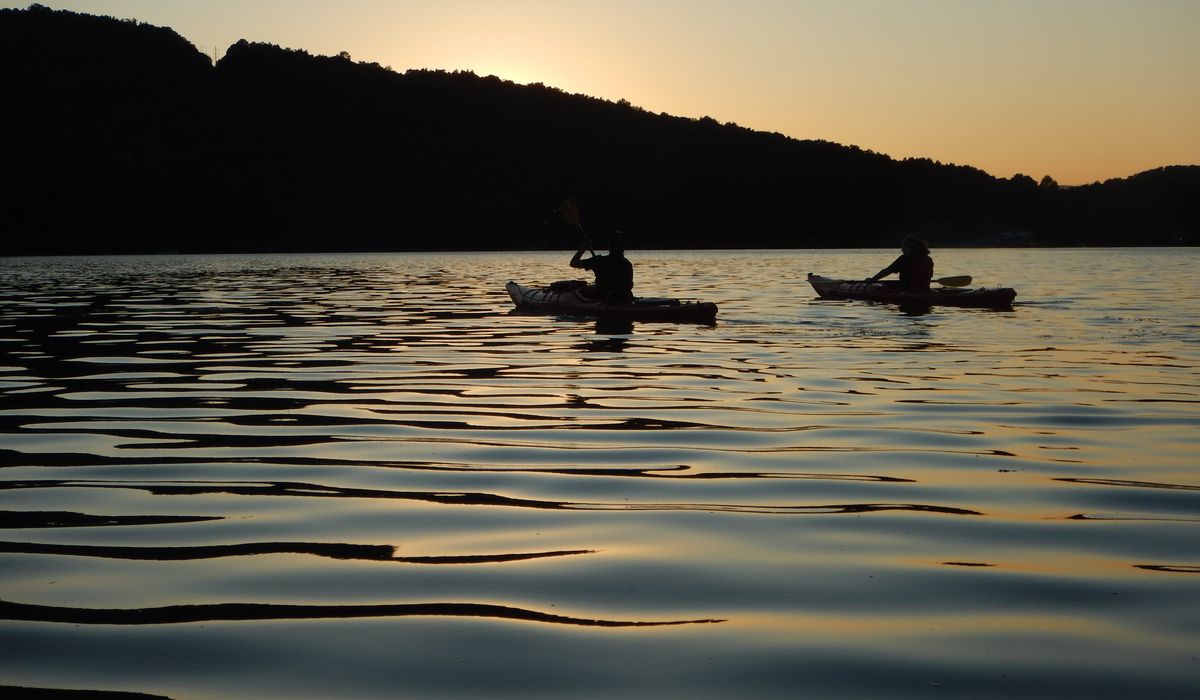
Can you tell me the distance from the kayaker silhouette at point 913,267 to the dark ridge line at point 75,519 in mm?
16562

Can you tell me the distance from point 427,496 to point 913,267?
53.3 ft

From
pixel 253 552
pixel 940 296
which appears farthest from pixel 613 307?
pixel 253 552

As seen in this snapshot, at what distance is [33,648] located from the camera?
3465 millimetres

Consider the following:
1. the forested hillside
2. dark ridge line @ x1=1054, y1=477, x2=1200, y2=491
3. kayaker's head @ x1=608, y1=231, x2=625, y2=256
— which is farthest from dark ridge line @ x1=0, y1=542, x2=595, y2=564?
the forested hillside

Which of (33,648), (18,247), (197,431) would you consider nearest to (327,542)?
(33,648)

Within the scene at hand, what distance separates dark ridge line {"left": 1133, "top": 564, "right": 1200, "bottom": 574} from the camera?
431 cm

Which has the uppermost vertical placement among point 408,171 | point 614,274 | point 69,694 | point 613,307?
point 408,171

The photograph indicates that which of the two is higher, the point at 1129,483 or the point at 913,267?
the point at 913,267

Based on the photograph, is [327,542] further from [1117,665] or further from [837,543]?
[1117,665]

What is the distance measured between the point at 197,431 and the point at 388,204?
10852cm

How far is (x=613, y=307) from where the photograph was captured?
17.7 m

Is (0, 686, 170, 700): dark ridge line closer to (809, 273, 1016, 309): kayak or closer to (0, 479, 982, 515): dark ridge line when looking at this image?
(0, 479, 982, 515): dark ridge line

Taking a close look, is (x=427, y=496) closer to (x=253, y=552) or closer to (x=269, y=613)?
(x=253, y=552)

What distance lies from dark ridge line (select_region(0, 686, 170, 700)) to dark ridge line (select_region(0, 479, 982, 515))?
2479mm
